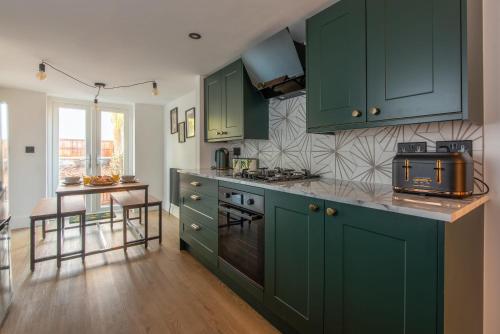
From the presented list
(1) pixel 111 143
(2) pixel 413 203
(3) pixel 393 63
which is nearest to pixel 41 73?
(1) pixel 111 143

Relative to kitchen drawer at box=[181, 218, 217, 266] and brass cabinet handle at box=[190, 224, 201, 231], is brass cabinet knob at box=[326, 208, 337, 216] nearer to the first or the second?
kitchen drawer at box=[181, 218, 217, 266]

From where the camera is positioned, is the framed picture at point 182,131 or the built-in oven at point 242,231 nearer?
the built-in oven at point 242,231

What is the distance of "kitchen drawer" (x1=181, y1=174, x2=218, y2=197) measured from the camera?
2293 millimetres

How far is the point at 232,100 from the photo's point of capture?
8.75 feet

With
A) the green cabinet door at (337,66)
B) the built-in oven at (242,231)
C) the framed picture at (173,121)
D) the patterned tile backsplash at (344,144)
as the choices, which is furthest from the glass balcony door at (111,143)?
the green cabinet door at (337,66)

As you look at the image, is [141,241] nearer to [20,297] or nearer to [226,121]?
[20,297]

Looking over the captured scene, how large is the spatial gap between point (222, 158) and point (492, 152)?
237 centimetres

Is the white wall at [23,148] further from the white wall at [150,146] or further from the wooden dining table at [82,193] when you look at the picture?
the wooden dining table at [82,193]

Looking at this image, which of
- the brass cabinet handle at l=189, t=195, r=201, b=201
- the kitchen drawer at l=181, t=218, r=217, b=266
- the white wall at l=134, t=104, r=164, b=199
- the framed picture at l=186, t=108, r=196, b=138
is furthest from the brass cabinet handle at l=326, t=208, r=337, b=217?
the white wall at l=134, t=104, r=164, b=199

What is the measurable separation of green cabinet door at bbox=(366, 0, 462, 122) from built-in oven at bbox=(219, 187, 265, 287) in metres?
0.95

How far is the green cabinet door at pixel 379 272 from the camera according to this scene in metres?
0.93

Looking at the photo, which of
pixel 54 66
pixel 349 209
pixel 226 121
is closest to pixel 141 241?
pixel 226 121

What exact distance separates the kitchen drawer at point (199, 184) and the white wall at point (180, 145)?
15.8 inches

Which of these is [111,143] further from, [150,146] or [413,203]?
[413,203]
